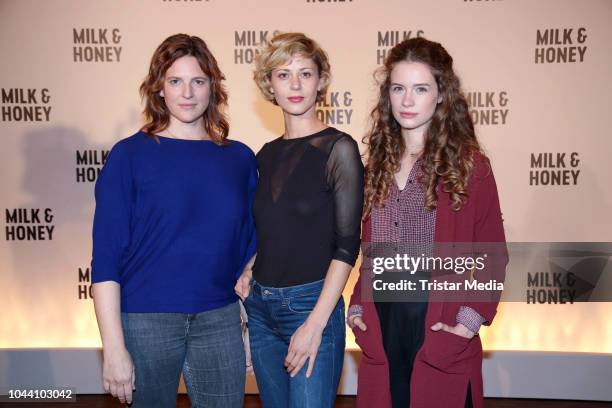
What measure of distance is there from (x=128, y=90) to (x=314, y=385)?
2.65 meters

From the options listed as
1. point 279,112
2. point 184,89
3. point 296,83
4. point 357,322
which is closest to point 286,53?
point 296,83

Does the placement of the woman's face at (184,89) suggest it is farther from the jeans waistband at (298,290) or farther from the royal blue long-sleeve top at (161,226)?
the jeans waistband at (298,290)

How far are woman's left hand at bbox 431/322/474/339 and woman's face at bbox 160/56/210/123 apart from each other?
1.01 meters

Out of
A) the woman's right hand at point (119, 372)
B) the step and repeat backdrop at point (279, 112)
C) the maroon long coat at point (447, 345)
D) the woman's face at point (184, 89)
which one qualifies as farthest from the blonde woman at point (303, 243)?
the step and repeat backdrop at point (279, 112)

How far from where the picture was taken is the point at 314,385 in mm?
1601

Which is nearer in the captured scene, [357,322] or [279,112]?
[357,322]

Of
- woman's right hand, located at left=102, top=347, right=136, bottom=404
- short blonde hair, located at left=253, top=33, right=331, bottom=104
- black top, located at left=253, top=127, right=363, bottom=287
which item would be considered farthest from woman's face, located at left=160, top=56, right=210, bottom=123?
woman's right hand, located at left=102, top=347, right=136, bottom=404

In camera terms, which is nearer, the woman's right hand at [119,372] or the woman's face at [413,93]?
the woman's right hand at [119,372]

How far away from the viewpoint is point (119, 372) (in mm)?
1502

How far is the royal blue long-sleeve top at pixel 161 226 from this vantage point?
1.56 meters

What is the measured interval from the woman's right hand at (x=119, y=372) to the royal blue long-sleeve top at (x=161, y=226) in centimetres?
14

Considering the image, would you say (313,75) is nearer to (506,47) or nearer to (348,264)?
(348,264)

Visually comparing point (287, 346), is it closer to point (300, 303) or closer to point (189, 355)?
point (300, 303)

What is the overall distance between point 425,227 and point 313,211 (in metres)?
0.35
